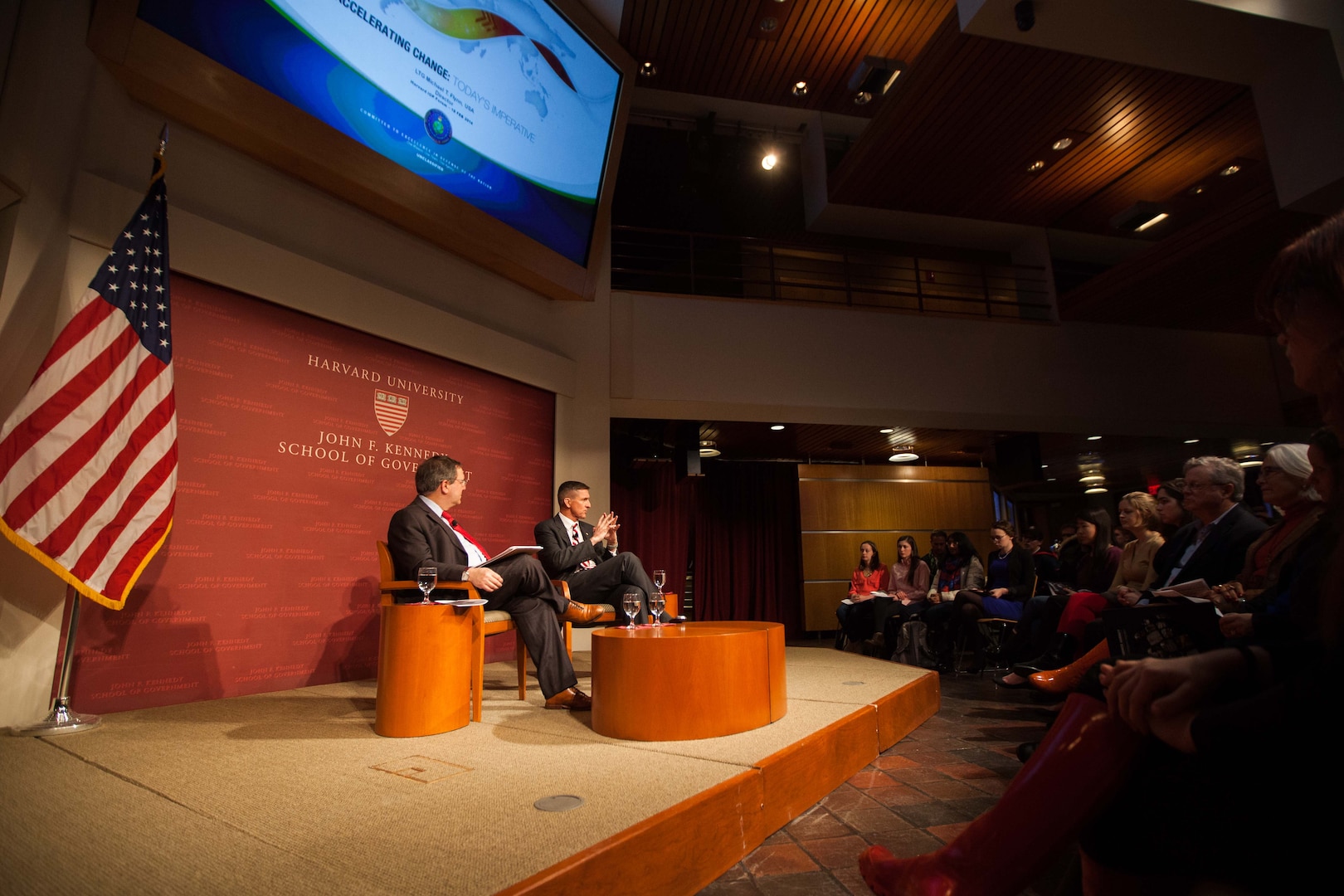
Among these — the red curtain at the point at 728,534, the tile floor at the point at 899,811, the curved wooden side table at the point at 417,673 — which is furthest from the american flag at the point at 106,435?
the red curtain at the point at 728,534

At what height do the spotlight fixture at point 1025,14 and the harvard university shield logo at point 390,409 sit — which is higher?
the spotlight fixture at point 1025,14

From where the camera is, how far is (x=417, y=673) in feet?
8.03

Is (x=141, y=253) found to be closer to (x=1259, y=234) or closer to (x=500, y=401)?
(x=500, y=401)

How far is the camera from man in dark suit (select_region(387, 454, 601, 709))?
2.86 m

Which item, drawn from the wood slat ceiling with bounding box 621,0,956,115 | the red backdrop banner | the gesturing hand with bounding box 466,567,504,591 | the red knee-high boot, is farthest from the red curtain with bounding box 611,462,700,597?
the red knee-high boot

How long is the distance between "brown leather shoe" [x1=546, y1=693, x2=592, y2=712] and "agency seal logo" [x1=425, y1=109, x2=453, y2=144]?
3498 mm

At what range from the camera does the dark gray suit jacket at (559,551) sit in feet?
12.0

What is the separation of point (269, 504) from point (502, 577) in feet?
5.15

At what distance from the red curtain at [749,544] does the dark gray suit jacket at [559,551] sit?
188 inches

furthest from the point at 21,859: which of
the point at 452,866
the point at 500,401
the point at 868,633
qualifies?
the point at 868,633

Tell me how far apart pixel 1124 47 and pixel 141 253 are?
5680 millimetres

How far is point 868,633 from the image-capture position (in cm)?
628

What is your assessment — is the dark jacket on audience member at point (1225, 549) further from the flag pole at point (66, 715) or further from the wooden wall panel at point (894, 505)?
the wooden wall panel at point (894, 505)

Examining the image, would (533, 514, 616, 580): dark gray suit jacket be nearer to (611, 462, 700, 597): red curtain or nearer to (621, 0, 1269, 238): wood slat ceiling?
(611, 462, 700, 597): red curtain
